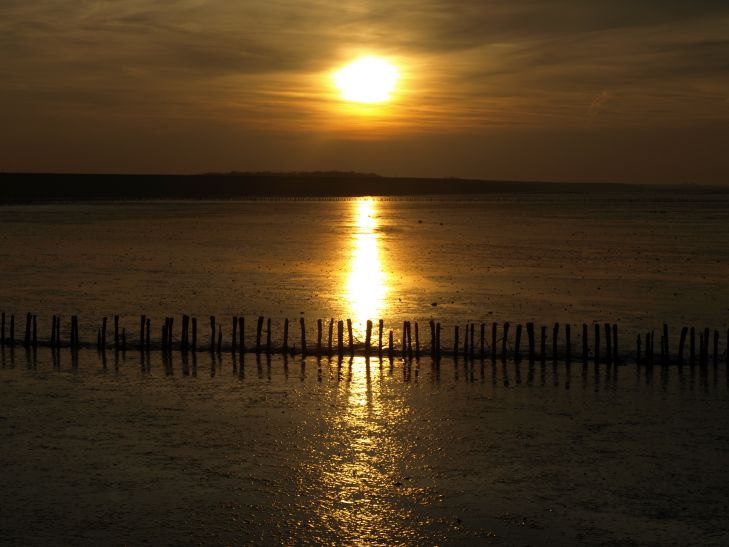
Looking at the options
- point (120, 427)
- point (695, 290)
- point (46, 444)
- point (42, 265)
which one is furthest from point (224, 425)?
point (42, 265)

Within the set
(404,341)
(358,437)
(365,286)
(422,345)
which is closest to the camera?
(358,437)

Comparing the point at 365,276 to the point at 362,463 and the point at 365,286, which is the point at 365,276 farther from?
the point at 362,463

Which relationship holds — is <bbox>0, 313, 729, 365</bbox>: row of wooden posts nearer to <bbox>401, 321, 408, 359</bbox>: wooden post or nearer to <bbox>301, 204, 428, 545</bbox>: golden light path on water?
<bbox>401, 321, 408, 359</bbox>: wooden post

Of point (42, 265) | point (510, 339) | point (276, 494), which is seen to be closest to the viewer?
point (276, 494)

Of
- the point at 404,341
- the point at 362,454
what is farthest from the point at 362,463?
the point at 404,341

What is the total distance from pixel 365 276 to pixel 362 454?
127ft

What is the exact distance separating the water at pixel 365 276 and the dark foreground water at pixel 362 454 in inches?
331

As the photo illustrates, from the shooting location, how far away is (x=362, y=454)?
2020 cm

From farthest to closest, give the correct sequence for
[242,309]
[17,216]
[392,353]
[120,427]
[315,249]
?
[17,216]
[315,249]
[242,309]
[392,353]
[120,427]

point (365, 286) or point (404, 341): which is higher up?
point (365, 286)

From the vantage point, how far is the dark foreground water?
52.9 ft

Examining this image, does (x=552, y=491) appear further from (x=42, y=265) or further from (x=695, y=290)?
(x=42, y=265)

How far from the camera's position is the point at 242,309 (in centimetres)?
4334

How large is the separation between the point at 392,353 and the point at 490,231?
82.9 meters
